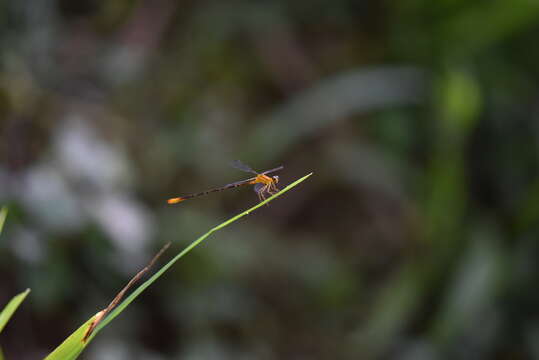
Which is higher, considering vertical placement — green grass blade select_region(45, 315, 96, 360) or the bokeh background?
green grass blade select_region(45, 315, 96, 360)

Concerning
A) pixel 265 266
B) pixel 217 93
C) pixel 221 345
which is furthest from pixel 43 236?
pixel 217 93

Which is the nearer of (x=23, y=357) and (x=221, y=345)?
(x=23, y=357)

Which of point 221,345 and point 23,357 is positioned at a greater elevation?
point 23,357

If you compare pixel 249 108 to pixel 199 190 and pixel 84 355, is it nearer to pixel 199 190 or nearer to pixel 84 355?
pixel 199 190

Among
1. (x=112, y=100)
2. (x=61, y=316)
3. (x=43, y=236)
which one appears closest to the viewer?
(x=43, y=236)

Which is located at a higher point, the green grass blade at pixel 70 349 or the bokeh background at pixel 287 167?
the green grass blade at pixel 70 349

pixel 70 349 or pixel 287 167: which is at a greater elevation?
pixel 70 349

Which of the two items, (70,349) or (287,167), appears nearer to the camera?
(70,349)

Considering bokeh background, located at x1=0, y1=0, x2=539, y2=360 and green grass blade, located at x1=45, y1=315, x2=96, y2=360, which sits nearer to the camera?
green grass blade, located at x1=45, y1=315, x2=96, y2=360
